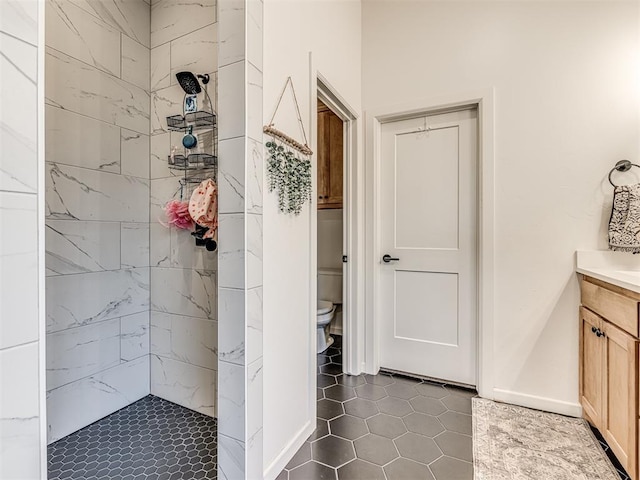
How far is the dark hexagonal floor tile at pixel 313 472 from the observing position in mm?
1477

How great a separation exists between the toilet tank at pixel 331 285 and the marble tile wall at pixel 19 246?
2937 millimetres

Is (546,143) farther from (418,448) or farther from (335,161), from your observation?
(418,448)

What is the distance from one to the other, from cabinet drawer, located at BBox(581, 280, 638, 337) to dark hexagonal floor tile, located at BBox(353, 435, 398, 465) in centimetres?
120

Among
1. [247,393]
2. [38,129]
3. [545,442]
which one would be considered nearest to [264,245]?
[247,393]

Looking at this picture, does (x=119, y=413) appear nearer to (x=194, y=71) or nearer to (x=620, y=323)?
(x=194, y=71)

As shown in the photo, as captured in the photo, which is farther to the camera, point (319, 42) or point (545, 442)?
point (319, 42)

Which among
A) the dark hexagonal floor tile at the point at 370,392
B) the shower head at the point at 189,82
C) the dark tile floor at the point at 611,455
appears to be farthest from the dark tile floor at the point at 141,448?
the shower head at the point at 189,82

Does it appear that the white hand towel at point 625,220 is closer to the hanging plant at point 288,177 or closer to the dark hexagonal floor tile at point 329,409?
the hanging plant at point 288,177

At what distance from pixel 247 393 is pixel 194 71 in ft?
6.17

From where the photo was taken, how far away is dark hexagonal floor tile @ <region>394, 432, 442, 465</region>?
63.4 inches

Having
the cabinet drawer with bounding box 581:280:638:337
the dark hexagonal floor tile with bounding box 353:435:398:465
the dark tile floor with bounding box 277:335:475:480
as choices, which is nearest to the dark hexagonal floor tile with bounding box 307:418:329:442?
the dark tile floor with bounding box 277:335:475:480

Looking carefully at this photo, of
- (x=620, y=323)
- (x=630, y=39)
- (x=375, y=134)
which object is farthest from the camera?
(x=375, y=134)

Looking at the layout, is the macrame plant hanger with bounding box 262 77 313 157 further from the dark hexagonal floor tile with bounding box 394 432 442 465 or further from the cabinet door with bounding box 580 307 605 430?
the cabinet door with bounding box 580 307 605 430

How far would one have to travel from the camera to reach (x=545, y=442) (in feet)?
5.63
